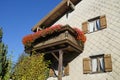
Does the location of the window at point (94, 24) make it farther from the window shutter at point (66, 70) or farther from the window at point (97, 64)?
the window shutter at point (66, 70)

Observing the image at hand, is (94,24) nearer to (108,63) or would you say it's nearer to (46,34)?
(108,63)

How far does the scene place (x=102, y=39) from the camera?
1334 cm

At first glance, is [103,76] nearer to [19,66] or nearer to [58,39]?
[58,39]

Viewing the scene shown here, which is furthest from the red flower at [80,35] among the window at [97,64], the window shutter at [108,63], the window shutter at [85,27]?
the window shutter at [108,63]

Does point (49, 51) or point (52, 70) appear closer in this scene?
point (49, 51)

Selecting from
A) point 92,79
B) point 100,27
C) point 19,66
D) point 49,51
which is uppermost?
point 100,27

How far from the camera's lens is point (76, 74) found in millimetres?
13852

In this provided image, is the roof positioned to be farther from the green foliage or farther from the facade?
the green foliage

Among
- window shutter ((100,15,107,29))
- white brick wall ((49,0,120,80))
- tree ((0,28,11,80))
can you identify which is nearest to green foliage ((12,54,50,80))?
tree ((0,28,11,80))

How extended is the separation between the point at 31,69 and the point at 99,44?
16.1 feet

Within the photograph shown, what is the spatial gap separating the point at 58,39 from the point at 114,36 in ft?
12.1

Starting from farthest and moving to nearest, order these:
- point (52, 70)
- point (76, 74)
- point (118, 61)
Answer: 1. point (52, 70)
2. point (76, 74)
3. point (118, 61)

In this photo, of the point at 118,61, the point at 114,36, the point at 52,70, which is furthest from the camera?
the point at 52,70

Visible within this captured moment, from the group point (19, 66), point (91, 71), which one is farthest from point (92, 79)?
point (19, 66)
